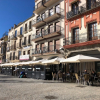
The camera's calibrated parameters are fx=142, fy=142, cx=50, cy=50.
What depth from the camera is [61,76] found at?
14.6m

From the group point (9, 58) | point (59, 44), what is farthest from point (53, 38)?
point (9, 58)

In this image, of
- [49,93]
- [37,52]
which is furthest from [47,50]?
[49,93]

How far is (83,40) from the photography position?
16453mm

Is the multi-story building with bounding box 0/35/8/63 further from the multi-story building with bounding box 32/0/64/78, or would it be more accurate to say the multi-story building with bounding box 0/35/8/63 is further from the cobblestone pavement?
the cobblestone pavement

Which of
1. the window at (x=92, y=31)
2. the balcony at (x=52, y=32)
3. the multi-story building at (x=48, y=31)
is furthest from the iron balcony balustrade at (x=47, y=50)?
the window at (x=92, y=31)

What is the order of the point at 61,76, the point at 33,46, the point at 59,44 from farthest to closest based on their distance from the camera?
the point at 33,46 → the point at 59,44 → the point at 61,76

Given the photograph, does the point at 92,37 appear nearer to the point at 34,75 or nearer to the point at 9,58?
the point at 34,75

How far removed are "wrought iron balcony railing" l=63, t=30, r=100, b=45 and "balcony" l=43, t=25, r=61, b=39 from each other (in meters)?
2.17

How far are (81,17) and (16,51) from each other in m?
21.3

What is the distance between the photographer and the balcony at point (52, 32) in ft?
67.4

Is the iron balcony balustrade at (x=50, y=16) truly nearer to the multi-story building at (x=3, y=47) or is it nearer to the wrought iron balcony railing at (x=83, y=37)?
the wrought iron balcony railing at (x=83, y=37)

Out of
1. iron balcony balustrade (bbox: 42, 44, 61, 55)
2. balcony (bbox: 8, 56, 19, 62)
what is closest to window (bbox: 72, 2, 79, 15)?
iron balcony balustrade (bbox: 42, 44, 61, 55)

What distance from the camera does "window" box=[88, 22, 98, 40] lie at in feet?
51.2

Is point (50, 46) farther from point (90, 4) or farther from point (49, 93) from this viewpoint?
point (49, 93)
